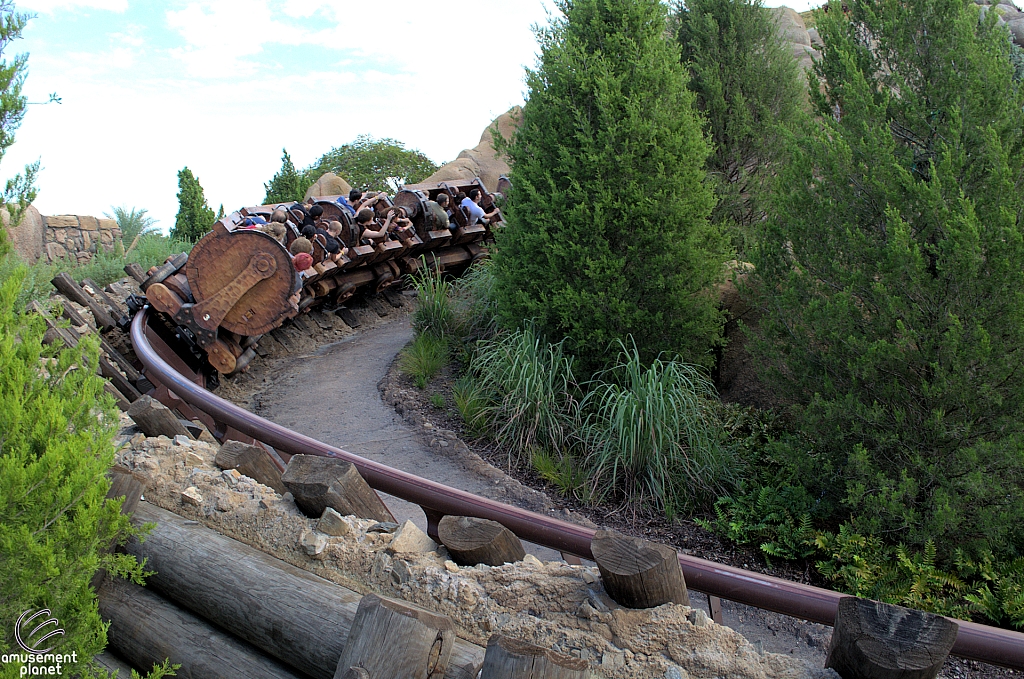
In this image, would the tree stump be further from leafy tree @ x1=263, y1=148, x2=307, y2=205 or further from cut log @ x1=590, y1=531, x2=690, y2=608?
leafy tree @ x1=263, y1=148, x2=307, y2=205

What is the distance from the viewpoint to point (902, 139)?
4.32 m

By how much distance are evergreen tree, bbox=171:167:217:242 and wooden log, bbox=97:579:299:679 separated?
15.2 metres

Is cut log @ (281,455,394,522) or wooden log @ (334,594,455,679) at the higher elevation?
cut log @ (281,455,394,522)

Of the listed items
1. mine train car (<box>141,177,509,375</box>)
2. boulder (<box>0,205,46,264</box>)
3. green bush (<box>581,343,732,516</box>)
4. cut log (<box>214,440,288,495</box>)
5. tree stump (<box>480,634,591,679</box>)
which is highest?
boulder (<box>0,205,46,264</box>)

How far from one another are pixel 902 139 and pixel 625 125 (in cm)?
211

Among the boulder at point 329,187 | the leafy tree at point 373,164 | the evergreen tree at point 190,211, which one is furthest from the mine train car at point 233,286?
the leafy tree at point 373,164

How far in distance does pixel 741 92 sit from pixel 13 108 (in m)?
8.13

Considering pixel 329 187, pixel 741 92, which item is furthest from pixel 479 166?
pixel 741 92

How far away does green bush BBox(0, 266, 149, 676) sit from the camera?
1.87 metres

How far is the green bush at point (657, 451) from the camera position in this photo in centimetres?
505

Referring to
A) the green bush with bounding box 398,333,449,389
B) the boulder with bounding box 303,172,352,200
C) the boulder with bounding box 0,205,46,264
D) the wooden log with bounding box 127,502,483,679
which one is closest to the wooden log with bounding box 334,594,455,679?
the wooden log with bounding box 127,502,483,679

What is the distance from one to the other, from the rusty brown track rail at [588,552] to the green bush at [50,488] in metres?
1.07

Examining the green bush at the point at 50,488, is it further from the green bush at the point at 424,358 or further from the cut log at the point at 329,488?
the green bush at the point at 424,358

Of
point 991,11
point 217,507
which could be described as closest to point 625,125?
point 991,11
